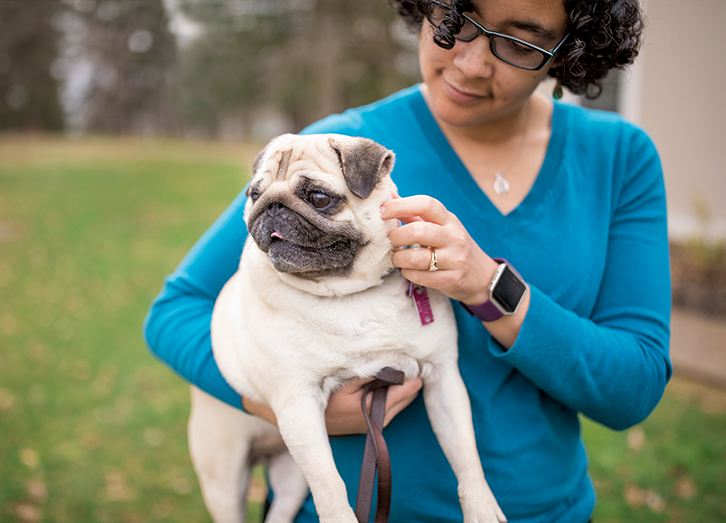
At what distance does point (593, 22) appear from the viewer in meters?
1.65

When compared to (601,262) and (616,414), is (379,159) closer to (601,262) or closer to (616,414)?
(601,262)

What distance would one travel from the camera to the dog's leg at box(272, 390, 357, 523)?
149 centimetres

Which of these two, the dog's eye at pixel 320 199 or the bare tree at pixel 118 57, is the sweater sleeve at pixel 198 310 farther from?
the bare tree at pixel 118 57

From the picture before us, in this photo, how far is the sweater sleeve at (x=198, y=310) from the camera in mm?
1797

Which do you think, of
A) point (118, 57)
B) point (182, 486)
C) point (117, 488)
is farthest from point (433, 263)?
point (118, 57)

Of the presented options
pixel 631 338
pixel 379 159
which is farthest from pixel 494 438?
pixel 379 159

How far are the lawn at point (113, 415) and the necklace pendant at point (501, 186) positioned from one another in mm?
2539

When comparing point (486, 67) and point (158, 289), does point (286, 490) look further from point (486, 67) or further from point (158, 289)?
point (158, 289)

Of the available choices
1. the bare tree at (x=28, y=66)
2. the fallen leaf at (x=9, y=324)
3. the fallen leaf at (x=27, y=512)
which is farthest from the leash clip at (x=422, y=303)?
the bare tree at (x=28, y=66)

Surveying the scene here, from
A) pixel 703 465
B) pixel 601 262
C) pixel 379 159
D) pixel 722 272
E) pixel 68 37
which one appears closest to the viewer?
pixel 379 159

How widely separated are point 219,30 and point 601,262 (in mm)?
23727

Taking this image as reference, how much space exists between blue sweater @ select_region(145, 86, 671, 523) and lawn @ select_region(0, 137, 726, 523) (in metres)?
2.14

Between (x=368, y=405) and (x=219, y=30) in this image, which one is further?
(x=219, y=30)

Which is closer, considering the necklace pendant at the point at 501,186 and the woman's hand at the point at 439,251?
the woman's hand at the point at 439,251
